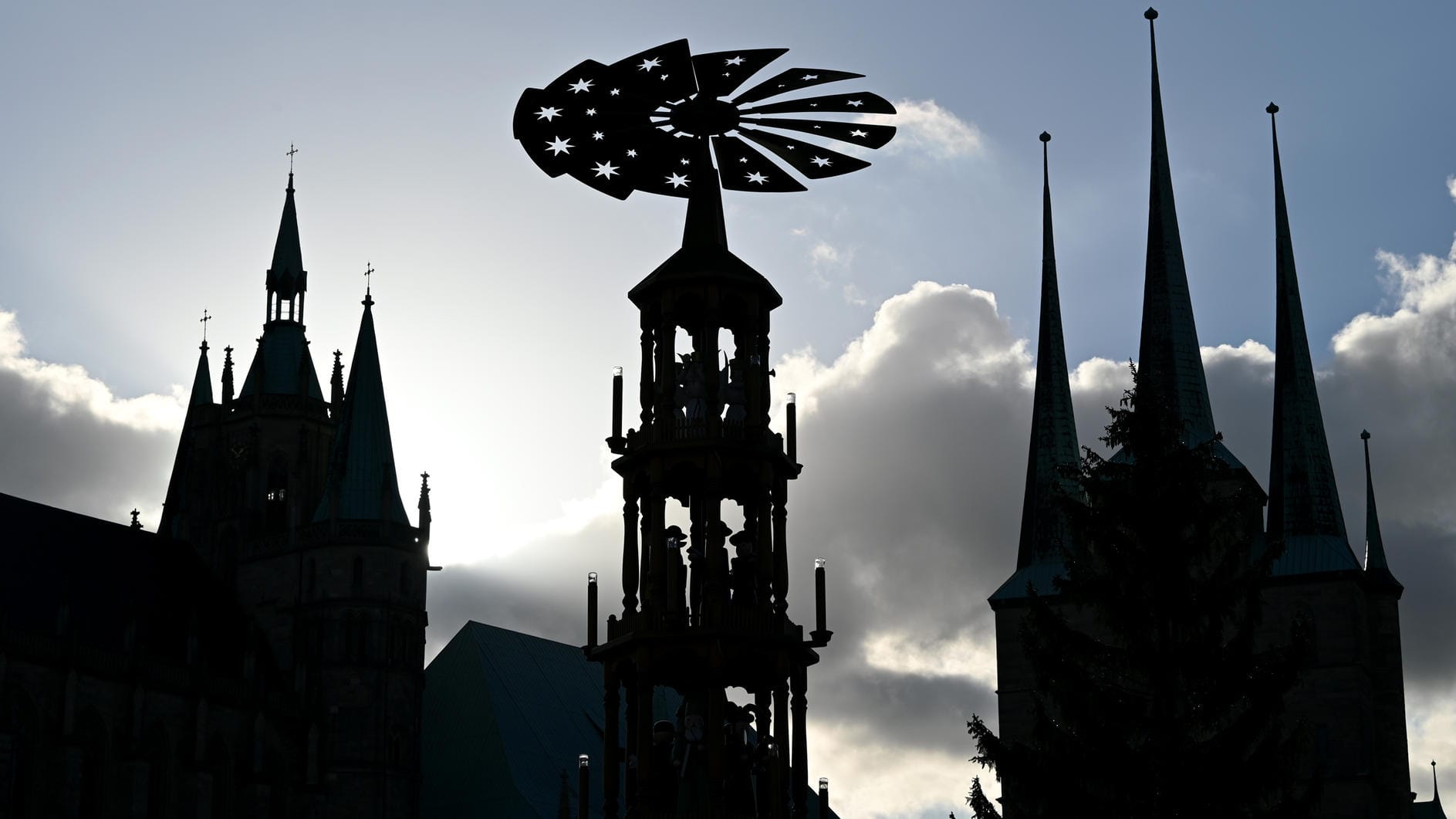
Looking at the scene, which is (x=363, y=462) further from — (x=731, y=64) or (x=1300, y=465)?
(x=731, y=64)

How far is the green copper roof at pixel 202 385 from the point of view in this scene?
278ft

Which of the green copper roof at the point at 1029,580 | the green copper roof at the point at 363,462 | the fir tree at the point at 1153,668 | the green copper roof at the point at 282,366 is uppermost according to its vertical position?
the green copper roof at the point at 282,366

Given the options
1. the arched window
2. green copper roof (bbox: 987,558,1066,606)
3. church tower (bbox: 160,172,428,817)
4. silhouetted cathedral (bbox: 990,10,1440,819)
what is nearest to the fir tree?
silhouetted cathedral (bbox: 990,10,1440,819)

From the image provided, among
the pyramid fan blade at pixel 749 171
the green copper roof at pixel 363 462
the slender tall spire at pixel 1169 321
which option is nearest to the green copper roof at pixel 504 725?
the green copper roof at pixel 363 462

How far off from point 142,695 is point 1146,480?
51.7 metres

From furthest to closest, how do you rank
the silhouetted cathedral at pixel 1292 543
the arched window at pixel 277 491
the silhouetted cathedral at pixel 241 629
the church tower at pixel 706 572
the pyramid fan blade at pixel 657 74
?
the arched window at pixel 277 491, the silhouetted cathedral at pixel 241 629, the silhouetted cathedral at pixel 1292 543, the pyramid fan blade at pixel 657 74, the church tower at pixel 706 572

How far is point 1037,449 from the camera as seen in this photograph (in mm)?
66062

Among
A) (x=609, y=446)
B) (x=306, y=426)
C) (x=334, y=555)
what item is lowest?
(x=609, y=446)

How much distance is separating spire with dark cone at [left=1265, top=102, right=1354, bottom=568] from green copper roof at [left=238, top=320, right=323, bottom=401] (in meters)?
37.5

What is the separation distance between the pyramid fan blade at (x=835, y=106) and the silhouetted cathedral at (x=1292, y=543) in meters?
35.2

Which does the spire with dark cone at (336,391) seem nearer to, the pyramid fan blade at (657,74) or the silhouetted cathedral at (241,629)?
the silhouetted cathedral at (241,629)

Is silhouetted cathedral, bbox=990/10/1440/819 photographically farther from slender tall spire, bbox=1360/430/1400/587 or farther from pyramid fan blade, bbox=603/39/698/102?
pyramid fan blade, bbox=603/39/698/102

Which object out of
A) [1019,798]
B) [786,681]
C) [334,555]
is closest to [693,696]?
[786,681]

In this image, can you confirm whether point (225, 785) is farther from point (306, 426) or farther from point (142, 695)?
point (306, 426)
